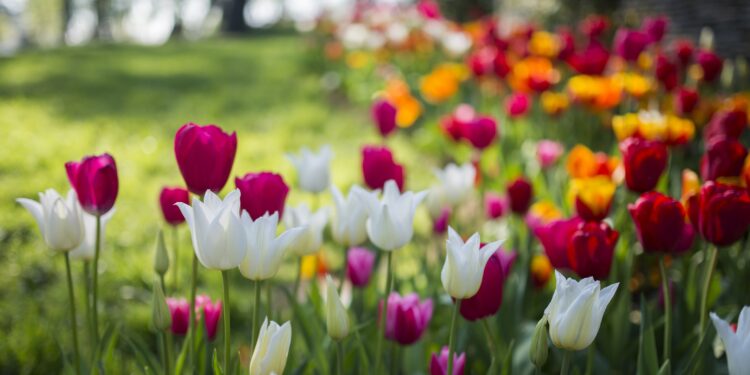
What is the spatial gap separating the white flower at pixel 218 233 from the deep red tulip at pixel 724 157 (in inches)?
44.4

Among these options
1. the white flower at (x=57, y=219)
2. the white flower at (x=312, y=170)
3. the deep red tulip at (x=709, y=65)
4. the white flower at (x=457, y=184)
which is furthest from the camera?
the deep red tulip at (x=709, y=65)

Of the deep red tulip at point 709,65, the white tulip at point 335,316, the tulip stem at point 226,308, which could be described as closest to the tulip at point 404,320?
the white tulip at point 335,316

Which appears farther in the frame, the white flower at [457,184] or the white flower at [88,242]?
the white flower at [457,184]

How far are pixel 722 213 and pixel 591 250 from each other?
238 mm

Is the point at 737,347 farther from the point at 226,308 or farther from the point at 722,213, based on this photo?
the point at 226,308

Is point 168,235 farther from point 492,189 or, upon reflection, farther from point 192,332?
point 192,332

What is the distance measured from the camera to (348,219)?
1348mm

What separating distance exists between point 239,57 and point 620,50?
6737mm

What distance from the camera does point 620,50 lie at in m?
2.93

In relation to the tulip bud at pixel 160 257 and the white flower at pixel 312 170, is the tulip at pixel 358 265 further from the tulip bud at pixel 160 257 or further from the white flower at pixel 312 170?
the tulip bud at pixel 160 257

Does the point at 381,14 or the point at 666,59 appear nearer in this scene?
the point at 666,59

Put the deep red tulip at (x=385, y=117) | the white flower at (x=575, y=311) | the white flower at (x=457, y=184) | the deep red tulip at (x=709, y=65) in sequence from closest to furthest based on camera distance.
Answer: the white flower at (x=575, y=311) < the white flower at (x=457, y=184) < the deep red tulip at (x=385, y=117) < the deep red tulip at (x=709, y=65)

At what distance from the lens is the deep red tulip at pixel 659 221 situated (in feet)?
4.11

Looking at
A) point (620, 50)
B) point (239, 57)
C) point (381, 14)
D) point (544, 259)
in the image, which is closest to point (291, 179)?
point (620, 50)
